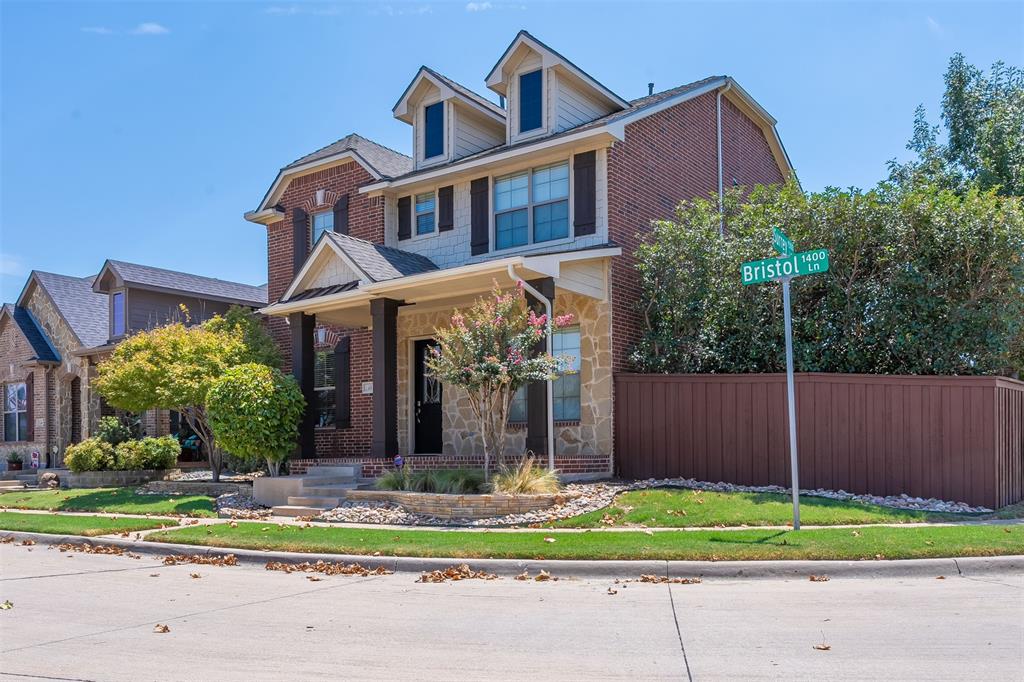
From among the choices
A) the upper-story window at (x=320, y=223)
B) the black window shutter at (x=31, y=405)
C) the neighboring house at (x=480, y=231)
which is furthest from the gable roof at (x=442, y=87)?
the black window shutter at (x=31, y=405)

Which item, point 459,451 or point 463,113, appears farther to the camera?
point 463,113

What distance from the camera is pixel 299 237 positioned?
21203 mm

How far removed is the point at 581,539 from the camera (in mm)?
9914

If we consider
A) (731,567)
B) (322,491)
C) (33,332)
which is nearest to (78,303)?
(33,332)

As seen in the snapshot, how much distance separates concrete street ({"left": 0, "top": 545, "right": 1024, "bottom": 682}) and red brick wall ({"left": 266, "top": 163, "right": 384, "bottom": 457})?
1018cm

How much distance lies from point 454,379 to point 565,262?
9.87ft

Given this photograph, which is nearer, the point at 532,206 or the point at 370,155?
the point at 532,206

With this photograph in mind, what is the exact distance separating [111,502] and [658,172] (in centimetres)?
1249

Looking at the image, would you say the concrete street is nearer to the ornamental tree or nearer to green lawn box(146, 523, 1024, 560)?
green lawn box(146, 523, 1024, 560)

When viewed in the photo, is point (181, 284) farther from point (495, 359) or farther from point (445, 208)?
point (495, 359)

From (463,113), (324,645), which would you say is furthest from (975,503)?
(463,113)

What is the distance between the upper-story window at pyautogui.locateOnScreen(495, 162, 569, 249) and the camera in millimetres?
16453

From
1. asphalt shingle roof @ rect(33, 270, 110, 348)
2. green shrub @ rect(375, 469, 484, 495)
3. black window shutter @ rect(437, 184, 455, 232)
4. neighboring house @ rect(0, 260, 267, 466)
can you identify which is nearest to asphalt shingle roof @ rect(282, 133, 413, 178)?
black window shutter @ rect(437, 184, 455, 232)

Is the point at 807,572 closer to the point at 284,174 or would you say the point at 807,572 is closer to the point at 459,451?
the point at 459,451
